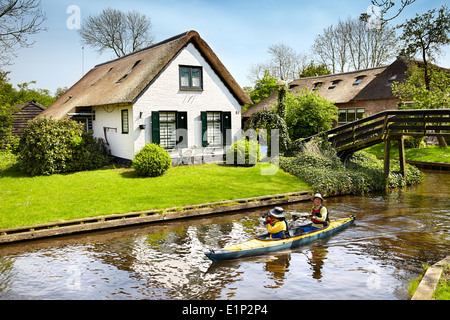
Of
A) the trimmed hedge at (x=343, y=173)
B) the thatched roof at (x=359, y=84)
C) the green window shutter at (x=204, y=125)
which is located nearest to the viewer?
the trimmed hedge at (x=343, y=173)

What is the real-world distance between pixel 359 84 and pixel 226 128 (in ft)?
67.9

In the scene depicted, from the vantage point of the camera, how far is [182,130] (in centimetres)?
2048

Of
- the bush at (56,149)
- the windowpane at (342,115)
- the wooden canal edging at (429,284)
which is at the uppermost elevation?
the windowpane at (342,115)

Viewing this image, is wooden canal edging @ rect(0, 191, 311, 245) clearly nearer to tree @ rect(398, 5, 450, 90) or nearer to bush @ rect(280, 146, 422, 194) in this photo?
bush @ rect(280, 146, 422, 194)

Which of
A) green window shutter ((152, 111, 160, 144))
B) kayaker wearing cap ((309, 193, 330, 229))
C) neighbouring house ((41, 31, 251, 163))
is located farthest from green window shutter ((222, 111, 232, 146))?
kayaker wearing cap ((309, 193, 330, 229))

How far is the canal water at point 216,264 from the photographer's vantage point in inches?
304

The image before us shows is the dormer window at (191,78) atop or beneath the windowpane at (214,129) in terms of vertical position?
atop

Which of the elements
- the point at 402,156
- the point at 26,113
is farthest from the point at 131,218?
the point at 26,113

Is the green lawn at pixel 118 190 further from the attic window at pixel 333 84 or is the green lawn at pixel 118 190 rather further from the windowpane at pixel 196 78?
the attic window at pixel 333 84

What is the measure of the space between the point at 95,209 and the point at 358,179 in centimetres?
1218

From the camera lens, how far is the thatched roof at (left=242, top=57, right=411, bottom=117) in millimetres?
34188

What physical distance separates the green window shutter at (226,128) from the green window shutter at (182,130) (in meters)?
2.51

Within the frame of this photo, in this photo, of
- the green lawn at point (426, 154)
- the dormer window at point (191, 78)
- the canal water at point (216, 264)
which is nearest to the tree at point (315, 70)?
the green lawn at point (426, 154)
